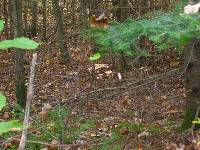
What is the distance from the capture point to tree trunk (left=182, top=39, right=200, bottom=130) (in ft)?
20.8

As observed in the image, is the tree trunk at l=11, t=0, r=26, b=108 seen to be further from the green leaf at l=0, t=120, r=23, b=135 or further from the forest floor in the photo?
the green leaf at l=0, t=120, r=23, b=135

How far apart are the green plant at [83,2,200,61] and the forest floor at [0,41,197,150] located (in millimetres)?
515

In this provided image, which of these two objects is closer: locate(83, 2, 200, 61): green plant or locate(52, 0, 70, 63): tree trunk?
locate(83, 2, 200, 61): green plant

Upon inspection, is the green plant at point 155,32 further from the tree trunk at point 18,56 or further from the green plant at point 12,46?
the tree trunk at point 18,56

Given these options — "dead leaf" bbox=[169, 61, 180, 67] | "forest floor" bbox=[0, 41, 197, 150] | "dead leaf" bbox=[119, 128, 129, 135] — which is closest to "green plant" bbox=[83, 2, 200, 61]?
"forest floor" bbox=[0, 41, 197, 150]

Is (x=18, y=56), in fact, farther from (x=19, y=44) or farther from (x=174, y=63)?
(x=19, y=44)

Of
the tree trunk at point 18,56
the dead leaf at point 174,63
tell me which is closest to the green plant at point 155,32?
the tree trunk at point 18,56

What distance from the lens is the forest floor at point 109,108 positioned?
5.90m

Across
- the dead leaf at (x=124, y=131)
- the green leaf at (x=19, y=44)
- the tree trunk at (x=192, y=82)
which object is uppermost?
the green leaf at (x=19, y=44)

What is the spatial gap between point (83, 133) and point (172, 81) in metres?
5.31

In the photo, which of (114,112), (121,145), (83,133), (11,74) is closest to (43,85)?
(11,74)

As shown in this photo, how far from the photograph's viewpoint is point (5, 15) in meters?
18.2

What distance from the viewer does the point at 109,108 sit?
949cm

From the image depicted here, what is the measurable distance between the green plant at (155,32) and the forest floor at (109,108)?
0.51 m
